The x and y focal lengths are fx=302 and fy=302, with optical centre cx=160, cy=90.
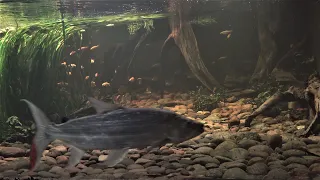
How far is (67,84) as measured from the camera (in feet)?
16.2

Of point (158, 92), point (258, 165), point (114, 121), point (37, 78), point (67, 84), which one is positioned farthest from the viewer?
point (37, 78)

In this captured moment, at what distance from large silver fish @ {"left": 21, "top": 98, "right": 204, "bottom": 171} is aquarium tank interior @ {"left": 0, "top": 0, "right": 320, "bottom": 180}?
18cm

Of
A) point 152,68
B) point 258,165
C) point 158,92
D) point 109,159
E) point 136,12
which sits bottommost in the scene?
point 258,165

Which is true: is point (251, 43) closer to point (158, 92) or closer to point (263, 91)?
point (263, 91)

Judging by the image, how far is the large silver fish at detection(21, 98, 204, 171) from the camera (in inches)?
108

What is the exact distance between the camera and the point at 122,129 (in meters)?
2.77

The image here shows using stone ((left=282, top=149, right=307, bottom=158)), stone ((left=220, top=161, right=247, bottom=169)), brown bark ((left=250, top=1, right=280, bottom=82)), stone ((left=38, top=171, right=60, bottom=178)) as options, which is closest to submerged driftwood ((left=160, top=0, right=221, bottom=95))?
brown bark ((left=250, top=1, right=280, bottom=82))

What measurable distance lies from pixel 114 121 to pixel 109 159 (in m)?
0.39

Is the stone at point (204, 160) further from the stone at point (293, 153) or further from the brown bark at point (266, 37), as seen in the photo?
the brown bark at point (266, 37)

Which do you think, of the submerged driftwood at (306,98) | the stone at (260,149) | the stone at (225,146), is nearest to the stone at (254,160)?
the stone at (260,149)

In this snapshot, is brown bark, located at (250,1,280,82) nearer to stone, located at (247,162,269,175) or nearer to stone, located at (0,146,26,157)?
stone, located at (247,162,269,175)

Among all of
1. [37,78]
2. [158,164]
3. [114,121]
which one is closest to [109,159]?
[114,121]

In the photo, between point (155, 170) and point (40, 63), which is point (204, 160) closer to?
point (155, 170)

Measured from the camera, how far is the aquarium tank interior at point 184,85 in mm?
3662
